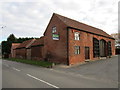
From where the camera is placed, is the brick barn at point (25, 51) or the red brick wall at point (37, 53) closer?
the red brick wall at point (37, 53)

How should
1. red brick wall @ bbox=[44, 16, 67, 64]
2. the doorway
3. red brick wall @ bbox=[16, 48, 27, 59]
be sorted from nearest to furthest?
1. red brick wall @ bbox=[44, 16, 67, 64]
2. the doorway
3. red brick wall @ bbox=[16, 48, 27, 59]

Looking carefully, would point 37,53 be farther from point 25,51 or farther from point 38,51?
point 25,51

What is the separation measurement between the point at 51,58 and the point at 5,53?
4898 centimetres

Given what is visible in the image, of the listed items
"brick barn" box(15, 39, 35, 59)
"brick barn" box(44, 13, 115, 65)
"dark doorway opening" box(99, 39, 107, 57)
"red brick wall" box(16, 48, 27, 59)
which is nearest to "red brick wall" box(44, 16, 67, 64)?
"brick barn" box(44, 13, 115, 65)

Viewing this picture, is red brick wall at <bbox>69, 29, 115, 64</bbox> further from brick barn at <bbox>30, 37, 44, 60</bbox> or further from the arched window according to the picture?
brick barn at <bbox>30, 37, 44, 60</bbox>

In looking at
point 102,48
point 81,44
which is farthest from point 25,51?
point 102,48

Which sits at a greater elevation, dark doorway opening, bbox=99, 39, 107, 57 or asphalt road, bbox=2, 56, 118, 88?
dark doorway opening, bbox=99, 39, 107, 57

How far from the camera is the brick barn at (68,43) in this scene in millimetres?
22019

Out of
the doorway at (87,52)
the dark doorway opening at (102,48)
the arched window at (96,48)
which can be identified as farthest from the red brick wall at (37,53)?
the dark doorway opening at (102,48)

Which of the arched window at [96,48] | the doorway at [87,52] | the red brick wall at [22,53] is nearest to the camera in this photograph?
the doorway at [87,52]

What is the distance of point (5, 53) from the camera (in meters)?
66.3

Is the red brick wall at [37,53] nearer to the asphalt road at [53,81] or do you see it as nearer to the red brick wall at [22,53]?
the red brick wall at [22,53]

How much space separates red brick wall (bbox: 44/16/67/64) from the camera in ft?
73.5

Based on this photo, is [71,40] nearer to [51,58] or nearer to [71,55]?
[71,55]
